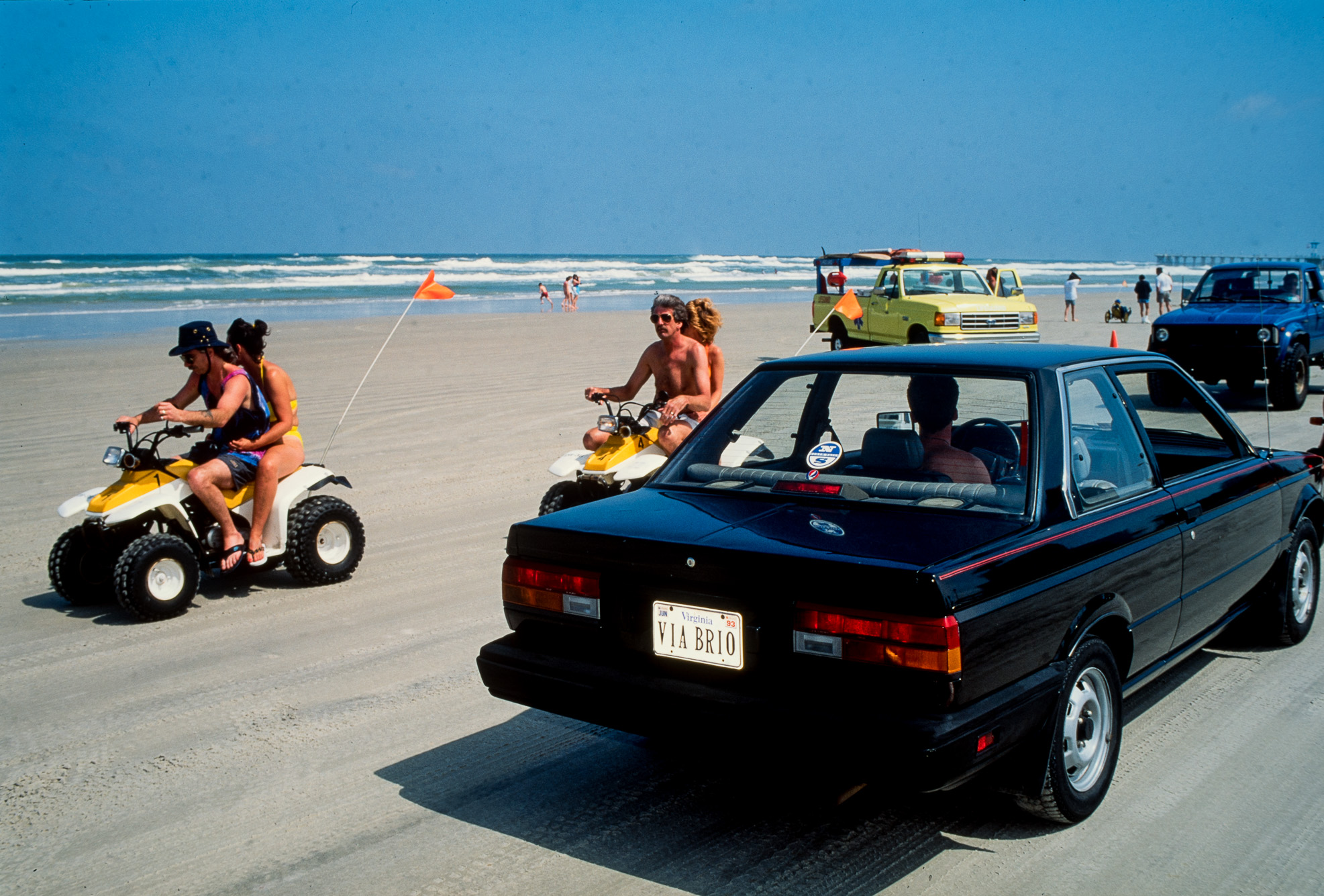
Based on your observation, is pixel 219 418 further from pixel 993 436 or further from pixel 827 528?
pixel 993 436

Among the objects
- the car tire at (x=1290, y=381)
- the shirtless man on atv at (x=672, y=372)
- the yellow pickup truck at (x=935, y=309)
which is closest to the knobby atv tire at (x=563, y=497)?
the shirtless man on atv at (x=672, y=372)

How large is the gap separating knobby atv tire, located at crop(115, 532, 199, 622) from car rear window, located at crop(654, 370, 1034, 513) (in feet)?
10.6

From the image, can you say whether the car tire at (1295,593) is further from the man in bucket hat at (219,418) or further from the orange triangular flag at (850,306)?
the man in bucket hat at (219,418)

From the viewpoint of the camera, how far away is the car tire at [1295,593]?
5.04 m

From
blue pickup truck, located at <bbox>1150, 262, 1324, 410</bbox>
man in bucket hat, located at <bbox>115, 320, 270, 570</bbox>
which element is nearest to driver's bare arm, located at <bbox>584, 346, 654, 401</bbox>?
man in bucket hat, located at <bbox>115, 320, 270, 570</bbox>

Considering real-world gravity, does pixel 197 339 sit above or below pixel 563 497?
above

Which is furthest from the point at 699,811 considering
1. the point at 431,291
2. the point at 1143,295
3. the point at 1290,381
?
the point at 1143,295

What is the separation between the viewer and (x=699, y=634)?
318 centimetres

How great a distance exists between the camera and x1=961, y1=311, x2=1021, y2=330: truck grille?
18938 mm

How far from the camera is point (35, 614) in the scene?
608 cm

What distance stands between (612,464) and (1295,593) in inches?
152

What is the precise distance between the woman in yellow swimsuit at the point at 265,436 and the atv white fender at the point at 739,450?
317 centimetres

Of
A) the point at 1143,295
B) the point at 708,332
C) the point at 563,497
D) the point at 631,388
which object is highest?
the point at 1143,295

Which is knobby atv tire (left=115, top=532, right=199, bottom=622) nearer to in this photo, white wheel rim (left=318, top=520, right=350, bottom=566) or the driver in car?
white wheel rim (left=318, top=520, right=350, bottom=566)
